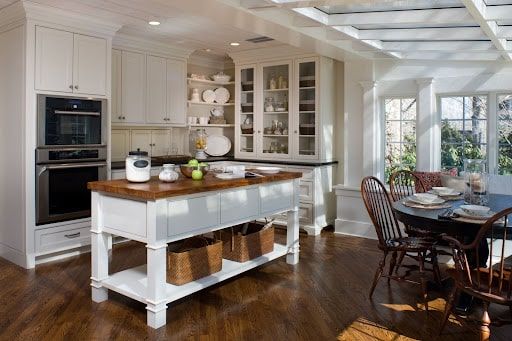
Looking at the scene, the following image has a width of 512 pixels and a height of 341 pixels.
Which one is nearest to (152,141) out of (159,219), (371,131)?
(371,131)

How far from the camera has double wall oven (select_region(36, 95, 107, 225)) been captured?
13.6 ft

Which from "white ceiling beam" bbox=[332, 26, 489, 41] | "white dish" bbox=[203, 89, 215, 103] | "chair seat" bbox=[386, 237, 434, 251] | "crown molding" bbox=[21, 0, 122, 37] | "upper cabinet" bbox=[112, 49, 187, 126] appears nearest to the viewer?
"chair seat" bbox=[386, 237, 434, 251]

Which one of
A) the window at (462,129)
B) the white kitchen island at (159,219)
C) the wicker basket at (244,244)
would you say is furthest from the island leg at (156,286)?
the window at (462,129)

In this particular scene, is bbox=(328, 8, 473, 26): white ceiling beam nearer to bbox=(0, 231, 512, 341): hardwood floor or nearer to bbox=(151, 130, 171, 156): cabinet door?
bbox=(0, 231, 512, 341): hardwood floor

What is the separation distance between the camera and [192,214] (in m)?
3.08

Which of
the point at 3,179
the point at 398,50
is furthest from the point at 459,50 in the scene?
the point at 3,179

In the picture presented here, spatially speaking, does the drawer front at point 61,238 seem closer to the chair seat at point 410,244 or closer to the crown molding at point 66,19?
the crown molding at point 66,19

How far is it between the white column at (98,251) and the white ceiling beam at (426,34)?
8.00 ft

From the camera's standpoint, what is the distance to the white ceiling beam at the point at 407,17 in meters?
3.23

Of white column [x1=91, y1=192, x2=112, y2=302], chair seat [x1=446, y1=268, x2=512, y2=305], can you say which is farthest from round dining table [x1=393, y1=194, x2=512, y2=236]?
white column [x1=91, y1=192, x2=112, y2=302]

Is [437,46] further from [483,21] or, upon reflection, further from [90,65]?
[90,65]

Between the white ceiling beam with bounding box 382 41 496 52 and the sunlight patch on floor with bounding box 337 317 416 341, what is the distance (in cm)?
277

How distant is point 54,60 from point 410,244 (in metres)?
→ 3.51

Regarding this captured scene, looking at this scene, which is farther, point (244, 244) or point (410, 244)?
point (244, 244)
